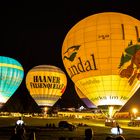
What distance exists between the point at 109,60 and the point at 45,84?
2212cm

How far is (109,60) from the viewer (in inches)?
1093

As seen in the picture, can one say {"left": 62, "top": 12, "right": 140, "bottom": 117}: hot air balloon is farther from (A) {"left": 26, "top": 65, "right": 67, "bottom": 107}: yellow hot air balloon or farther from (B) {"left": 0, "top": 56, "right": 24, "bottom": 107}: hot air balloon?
(A) {"left": 26, "top": 65, "right": 67, "bottom": 107}: yellow hot air balloon

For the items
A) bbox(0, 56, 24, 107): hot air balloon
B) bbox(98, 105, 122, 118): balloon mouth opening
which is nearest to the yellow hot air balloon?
bbox(0, 56, 24, 107): hot air balloon

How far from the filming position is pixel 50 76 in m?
49.4

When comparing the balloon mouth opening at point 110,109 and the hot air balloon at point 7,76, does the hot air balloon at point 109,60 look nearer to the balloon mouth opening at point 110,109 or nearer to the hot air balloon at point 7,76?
the balloon mouth opening at point 110,109

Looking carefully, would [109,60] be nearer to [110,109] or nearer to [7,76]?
[110,109]

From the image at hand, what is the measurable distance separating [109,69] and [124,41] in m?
2.50

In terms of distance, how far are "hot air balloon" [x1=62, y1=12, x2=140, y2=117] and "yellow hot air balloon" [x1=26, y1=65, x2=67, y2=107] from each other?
67.2ft

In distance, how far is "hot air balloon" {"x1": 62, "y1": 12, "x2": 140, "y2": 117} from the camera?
91.0ft

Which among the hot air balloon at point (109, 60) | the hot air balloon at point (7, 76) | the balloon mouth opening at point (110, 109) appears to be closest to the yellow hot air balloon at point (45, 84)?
the hot air balloon at point (7, 76)

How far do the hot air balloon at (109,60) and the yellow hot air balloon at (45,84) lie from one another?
20479 mm

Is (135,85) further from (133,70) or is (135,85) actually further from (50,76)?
(50,76)

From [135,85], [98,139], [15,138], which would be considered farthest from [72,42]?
[15,138]

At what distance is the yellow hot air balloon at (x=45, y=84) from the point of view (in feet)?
161
